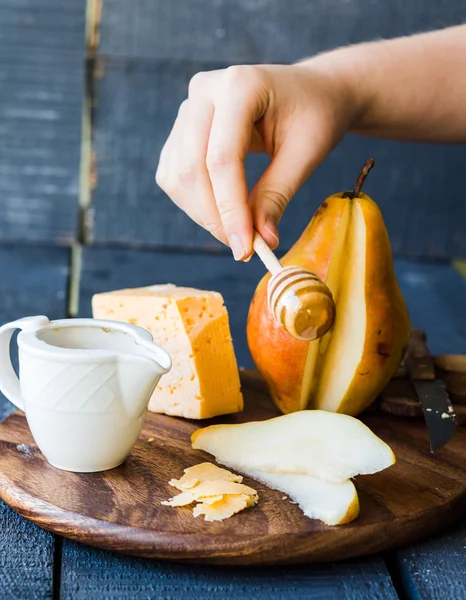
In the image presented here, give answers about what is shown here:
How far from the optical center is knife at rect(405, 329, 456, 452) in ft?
2.61

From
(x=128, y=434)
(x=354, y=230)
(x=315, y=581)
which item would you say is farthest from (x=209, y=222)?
(x=315, y=581)

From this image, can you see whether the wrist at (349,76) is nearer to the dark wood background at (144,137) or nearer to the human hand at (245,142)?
the human hand at (245,142)

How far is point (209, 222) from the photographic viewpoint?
892mm

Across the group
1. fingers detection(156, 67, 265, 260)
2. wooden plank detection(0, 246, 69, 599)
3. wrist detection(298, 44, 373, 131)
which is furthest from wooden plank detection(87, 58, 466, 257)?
fingers detection(156, 67, 265, 260)

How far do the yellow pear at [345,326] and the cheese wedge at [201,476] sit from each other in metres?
0.18

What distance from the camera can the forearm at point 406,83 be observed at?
39.9 inches

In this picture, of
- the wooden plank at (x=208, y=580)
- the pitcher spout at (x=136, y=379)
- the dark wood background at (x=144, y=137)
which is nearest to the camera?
the wooden plank at (x=208, y=580)

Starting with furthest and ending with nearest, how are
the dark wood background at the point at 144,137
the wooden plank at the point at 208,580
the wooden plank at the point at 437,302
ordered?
the dark wood background at the point at 144,137
the wooden plank at the point at 437,302
the wooden plank at the point at 208,580

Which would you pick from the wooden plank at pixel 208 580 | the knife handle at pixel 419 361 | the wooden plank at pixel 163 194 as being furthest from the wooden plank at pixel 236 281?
the wooden plank at pixel 208 580

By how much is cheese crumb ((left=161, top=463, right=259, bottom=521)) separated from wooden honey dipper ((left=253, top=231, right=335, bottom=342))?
148mm

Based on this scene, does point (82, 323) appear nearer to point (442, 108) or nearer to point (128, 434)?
point (128, 434)

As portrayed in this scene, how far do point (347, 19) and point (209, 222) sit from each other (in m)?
1.28

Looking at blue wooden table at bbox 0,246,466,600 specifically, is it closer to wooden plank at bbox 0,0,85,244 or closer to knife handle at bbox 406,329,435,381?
knife handle at bbox 406,329,435,381

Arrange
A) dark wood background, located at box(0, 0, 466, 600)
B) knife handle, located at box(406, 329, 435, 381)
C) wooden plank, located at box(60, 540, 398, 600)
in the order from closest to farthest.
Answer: wooden plank, located at box(60, 540, 398, 600), knife handle, located at box(406, 329, 435, 381), dark wood background, located at box(0, 0, 466, 600)
